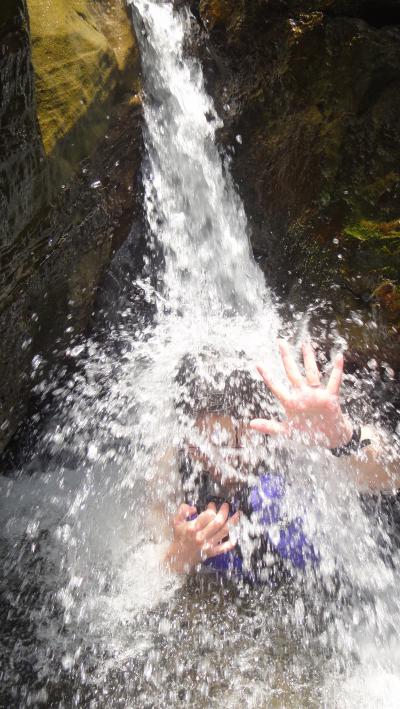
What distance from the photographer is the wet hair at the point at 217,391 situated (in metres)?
2.91

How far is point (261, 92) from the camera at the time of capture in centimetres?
408

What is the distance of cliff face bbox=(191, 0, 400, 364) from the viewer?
359cm

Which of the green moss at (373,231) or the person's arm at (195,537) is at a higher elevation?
the green moss at (373,231)

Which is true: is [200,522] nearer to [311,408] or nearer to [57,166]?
[311,408]

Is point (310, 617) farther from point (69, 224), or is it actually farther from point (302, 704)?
point (69, 224)

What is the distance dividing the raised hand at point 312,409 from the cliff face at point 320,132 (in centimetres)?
160

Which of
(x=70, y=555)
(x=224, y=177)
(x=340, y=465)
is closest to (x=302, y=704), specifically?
(x=340, y=465)

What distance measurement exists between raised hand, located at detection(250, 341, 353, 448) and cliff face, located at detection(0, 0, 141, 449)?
1702 mm

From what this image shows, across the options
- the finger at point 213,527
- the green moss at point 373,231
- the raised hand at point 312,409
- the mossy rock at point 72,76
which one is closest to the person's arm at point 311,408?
the raised hand at point 312,409

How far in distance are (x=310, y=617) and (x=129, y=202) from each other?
352 cm

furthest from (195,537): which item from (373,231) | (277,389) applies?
(373,231)

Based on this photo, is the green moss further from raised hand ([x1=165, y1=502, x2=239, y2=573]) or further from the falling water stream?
raised hand ([x1=165, y1=502, x2=239, y2=573])

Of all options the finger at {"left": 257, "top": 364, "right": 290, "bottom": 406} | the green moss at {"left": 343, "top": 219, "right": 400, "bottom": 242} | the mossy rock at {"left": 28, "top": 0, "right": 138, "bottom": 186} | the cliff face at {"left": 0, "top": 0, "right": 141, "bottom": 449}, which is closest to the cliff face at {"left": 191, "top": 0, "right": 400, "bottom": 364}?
the green moss at {"left": 343, "top": 219, "right": 400, "bottom": 242}

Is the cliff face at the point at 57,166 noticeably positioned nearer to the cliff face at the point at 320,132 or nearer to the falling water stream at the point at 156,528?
the falling water stream at the point at 156,528
